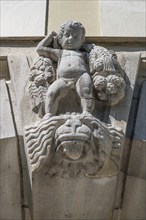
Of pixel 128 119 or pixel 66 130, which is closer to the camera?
pixel 66 130

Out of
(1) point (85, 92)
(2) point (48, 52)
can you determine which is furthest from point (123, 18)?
(1) point (85, 92)

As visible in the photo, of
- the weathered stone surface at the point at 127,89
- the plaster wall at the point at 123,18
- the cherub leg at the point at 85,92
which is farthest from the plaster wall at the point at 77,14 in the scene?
the cherub leg at the point at 85,92

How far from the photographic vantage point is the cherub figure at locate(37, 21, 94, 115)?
2.74 m

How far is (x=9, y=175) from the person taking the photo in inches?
112

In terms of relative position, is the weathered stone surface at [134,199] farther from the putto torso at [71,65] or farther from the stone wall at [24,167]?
the putto torso at [71,65]

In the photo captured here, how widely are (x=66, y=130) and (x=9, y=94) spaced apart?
0.56m

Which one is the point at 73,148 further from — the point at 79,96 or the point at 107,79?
the point at 107,79

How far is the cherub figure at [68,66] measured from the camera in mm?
2738

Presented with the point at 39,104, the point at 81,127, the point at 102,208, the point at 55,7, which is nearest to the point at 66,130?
the point at 81,127

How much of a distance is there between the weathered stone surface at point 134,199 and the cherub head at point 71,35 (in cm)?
72

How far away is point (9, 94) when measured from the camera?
299 centimetres

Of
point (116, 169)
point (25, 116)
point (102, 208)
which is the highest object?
point (25, 116)

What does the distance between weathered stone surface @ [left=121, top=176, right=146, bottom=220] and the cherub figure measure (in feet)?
1.45

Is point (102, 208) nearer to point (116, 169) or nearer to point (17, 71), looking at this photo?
point (116, 169)
